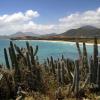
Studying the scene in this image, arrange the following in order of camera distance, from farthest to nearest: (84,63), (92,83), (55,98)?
1. (84,63)
2. (92,83)
3. (55,98)

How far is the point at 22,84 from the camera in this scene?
41.1 feet

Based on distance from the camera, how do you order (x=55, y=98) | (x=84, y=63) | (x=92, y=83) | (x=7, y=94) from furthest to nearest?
(x=84, y=63), (x=92, y=83), (x=7, y=94), (x=55, y=98)

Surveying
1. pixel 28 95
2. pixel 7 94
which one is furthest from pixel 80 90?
pixel 7 94

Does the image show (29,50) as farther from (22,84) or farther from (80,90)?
(80,90)

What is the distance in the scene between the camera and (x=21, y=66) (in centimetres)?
1335

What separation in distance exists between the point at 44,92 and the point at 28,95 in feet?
2.93

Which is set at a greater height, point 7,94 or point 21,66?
point 21,66

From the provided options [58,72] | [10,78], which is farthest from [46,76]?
[10,78]

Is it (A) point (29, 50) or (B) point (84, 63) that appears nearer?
(A) point (29, 50)

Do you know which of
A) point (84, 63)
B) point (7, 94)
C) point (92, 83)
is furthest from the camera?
point (84, 63)

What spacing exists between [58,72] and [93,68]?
4.98 ft

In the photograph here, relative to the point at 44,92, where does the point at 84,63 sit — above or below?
above

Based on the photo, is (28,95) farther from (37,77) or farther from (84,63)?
(84,63)

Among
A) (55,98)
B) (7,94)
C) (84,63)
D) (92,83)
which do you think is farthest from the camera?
(84,63)
